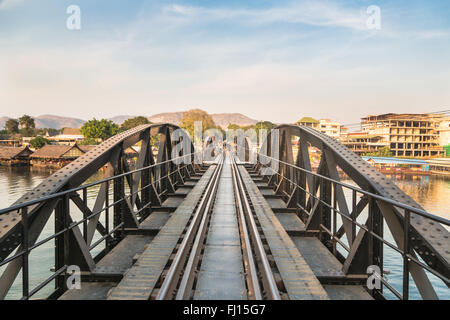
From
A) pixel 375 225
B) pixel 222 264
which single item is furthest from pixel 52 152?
pixel 375 225

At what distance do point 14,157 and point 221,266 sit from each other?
92749 millimetres

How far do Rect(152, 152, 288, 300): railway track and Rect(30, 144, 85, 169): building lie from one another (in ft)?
243

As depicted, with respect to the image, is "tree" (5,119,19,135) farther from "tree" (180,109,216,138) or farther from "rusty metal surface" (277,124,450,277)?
"rusty metal surface" (277,124,450,277)

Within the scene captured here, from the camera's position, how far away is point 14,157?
7619cm

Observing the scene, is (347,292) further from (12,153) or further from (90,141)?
(12,153)

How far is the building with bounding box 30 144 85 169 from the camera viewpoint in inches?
2822

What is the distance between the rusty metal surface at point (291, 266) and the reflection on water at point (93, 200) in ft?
28.8

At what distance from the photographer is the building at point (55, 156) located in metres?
71.7

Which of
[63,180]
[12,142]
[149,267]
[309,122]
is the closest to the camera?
[149,267]

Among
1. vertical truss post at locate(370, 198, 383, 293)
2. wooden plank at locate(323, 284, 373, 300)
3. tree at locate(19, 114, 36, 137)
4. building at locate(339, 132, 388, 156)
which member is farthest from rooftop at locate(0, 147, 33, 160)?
building at locate(339, 132, 388, 156)

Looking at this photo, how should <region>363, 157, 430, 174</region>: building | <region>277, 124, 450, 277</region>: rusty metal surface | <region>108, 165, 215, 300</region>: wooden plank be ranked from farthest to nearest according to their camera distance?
<region>363, 157, 430, 174</region>: building, <region>108, 165, 215, 300</region>: wooden plank, <region>277, 124, 450, 277</region>: rusty metal surface

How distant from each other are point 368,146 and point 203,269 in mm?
108401

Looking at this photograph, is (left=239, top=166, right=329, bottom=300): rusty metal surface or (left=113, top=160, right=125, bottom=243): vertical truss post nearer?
(left=239, top=166, right=329, bottom=300): rusty metal surface

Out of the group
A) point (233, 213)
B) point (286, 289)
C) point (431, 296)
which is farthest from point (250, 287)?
point (233, 213)
